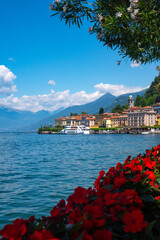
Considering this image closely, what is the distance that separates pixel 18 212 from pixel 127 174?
4.87m

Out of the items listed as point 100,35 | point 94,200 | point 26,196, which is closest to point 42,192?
point 26,196

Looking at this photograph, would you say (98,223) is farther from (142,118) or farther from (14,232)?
(142,118)

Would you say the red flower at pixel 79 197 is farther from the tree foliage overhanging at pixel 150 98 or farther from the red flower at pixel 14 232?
the tree foliage overhanging at pixel 150 98

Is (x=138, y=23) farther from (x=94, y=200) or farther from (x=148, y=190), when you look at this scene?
(x=94, y=200)

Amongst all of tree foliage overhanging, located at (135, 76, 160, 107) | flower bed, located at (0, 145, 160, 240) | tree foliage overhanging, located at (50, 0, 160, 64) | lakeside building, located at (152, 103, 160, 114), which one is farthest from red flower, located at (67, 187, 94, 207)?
tree foliage overhanging, located at (135, 76, 160, 107)

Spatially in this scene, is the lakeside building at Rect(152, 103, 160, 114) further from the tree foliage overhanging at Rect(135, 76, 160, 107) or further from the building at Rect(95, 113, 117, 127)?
the building at Rect(95, 113, 117, 127)

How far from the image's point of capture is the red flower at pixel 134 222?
79.7 inches

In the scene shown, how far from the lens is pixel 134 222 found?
2.08m

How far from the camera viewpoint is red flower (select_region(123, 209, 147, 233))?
203 centimetres

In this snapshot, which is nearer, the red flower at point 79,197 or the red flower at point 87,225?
the red flower at point 87,225

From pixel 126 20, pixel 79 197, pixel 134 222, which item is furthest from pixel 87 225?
pixel 126 20

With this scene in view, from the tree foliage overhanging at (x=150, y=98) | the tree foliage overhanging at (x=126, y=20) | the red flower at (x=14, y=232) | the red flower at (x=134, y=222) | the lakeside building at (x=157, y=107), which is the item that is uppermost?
the tree foliage overhanging at (x=150, y=98)

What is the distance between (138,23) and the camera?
23.1ft

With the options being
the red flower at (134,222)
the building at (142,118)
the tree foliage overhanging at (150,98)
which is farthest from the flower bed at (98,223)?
the tree foliage overhanging at (150,98)
